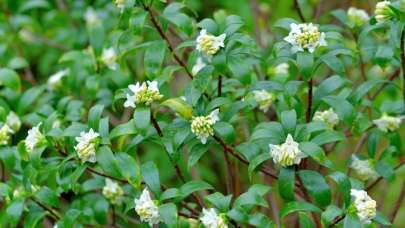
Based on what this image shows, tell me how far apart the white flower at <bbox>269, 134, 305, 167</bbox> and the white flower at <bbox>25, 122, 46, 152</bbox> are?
57cm

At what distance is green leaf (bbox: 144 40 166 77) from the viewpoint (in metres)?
1.72

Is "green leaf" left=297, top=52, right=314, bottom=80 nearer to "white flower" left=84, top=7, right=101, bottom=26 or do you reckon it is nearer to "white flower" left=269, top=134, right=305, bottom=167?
"white flower" left=269, top=134, right=305, bottom=167

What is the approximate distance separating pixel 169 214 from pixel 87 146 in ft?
0.80

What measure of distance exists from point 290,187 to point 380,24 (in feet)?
1.57

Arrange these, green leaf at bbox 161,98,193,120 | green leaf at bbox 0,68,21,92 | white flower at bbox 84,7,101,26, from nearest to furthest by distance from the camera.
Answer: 1. green leaf at bbox 161,98,193,120
2. green leaf at bbox 0,68,21,92
3. white flower at bbox 84,7,101,26

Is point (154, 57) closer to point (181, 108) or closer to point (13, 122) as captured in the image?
point (181, 108)

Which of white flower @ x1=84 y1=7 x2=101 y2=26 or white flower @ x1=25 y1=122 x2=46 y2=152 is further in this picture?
white flower @ x1=84 y1=7 x2=101 y2=26

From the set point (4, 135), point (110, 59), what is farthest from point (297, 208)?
point (110, 59)

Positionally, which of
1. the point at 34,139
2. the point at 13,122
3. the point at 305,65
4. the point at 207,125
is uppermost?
the point at 305,65

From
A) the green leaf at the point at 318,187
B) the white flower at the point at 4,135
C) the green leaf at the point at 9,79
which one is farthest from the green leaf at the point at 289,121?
the green leaf at the point at 9,79

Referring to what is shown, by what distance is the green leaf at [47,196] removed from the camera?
1.72 m

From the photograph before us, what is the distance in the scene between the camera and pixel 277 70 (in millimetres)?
2008

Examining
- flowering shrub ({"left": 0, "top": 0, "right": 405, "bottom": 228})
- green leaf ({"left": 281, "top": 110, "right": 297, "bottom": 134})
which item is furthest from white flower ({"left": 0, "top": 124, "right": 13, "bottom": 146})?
green leaf ({"left": 281, "top": 110, "right": 297, "bottom": 134})

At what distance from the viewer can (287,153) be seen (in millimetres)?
1479
